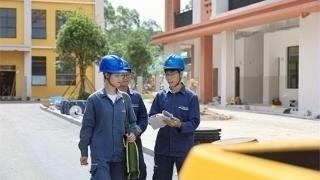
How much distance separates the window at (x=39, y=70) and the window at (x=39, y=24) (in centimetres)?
183

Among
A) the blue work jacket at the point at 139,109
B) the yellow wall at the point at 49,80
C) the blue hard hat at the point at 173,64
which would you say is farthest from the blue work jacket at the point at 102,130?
the yellow wall at the point at 49,80

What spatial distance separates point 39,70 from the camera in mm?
48812

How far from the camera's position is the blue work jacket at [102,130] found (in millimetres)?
5340

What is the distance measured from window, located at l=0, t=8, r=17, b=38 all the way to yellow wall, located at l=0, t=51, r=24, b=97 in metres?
1.53

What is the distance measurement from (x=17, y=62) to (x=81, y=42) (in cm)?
1706

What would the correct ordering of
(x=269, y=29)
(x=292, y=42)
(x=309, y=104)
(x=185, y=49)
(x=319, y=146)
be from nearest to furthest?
(x=319, y=146), (x=309, y=104), (x=292, y=42), (x=269, y=29), (x=185, y=49)

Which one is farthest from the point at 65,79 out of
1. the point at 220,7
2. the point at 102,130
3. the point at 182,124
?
the point at 102,130

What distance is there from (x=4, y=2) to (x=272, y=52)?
2541 centimetres

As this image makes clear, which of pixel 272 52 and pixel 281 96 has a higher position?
pixel 272 52

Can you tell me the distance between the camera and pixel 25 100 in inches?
1838

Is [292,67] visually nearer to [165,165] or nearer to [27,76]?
[165,165]

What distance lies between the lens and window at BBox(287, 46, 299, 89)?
28973 millimetres

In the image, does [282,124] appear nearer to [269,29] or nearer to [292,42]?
[292,42]

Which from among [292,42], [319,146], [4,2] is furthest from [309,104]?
[4,2]
